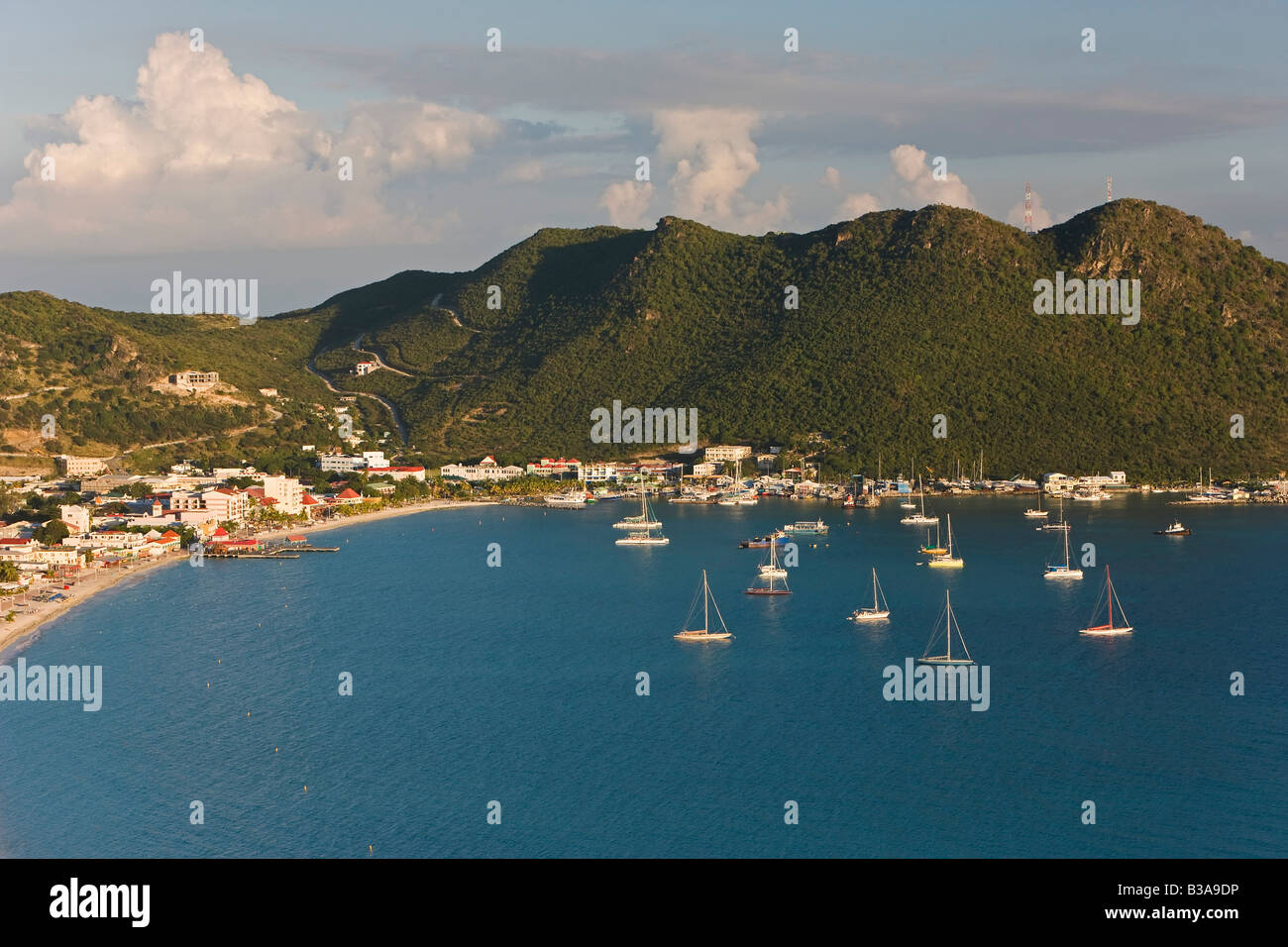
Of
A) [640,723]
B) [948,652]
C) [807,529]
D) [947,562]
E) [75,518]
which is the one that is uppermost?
[75,518]

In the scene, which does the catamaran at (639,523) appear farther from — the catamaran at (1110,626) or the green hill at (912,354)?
the catamaran at (1110,626)

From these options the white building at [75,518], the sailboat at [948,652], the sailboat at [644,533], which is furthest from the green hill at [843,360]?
the sailboat at [948,652]

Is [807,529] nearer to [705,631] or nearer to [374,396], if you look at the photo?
[705,631]

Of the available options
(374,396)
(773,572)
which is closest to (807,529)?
(773,572)

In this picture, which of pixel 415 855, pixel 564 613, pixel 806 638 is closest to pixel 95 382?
pixel 564 613

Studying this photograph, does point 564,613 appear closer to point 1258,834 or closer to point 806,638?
point 806,638

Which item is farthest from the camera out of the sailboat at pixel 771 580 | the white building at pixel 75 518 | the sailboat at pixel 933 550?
the white building at pixel 75 518
